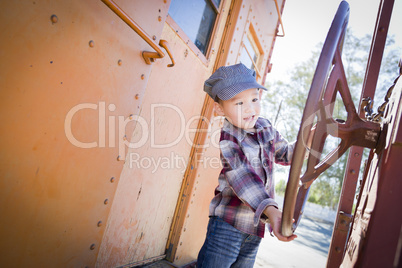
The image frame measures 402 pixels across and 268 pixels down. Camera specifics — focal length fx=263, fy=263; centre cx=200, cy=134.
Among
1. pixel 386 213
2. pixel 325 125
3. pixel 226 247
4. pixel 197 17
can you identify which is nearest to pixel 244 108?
pixel 325 125

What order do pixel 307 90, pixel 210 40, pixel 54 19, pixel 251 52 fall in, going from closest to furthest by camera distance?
pixel 54 19 → pixel 210 40 → pixel 251 52 → pixel 307 90

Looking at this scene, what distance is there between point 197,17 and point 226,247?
168cm

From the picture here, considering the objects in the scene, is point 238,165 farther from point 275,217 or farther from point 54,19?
point 54,19

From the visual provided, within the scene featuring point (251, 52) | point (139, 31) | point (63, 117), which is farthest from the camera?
point (251, 52)

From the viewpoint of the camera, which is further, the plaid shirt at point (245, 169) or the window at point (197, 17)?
the window at point (197, 17)

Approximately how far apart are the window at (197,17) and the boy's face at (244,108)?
32.2 inches

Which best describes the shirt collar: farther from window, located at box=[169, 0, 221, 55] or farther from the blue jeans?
window, located at box=[169, 0, 221, 55]

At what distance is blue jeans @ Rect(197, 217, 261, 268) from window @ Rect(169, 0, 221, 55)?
4.54ft

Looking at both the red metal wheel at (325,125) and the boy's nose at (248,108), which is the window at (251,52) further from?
the red metal wheel at (325,125)

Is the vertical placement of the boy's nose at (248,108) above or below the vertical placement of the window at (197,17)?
below

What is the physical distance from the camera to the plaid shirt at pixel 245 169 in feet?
3.83

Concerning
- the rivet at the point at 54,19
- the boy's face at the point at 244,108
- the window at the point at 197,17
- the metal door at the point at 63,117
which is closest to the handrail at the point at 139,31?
the metal door at the point at 63,117

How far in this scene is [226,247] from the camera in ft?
4.19

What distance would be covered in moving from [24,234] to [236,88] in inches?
42.8
